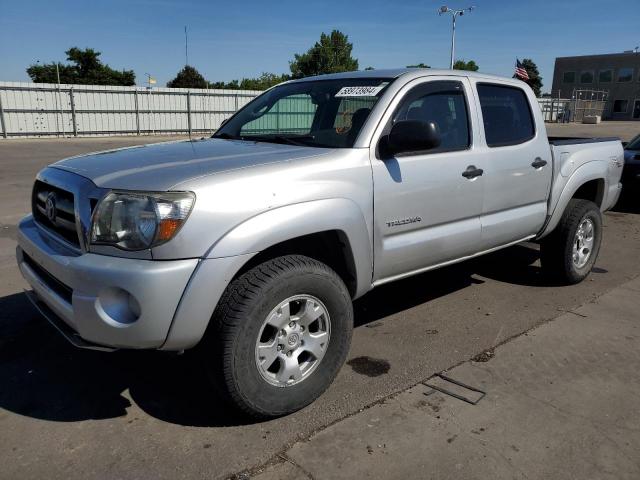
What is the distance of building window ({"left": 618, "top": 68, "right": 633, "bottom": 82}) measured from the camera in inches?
2552

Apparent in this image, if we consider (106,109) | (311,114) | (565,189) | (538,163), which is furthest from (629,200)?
(106,109)

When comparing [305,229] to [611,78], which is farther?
[611,78]

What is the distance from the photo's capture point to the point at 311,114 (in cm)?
400

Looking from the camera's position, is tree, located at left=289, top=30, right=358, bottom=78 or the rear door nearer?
the rear door

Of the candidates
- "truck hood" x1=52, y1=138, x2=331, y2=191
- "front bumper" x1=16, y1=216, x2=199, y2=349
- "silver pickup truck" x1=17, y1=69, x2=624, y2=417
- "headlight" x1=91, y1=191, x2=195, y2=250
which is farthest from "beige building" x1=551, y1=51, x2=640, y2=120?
"front bumper" x1=16, y1=216, x2=199, y2=349

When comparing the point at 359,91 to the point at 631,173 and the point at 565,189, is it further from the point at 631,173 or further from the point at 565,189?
the point at 631,173

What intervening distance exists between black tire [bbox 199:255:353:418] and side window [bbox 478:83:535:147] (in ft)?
6.33

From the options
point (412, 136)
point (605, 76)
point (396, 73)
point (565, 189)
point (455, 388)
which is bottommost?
point (455, 388)

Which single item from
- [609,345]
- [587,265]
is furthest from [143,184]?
[587,265]

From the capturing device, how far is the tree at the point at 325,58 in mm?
70938

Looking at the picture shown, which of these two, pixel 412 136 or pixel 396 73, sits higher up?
pixel 396 73

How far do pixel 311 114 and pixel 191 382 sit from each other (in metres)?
2.00

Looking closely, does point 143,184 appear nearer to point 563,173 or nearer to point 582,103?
point 563,173

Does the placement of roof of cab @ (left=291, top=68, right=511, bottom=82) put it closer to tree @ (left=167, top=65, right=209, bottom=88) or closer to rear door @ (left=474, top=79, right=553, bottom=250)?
rear door @ (left=474, top=79, right=553, bottom=250)
